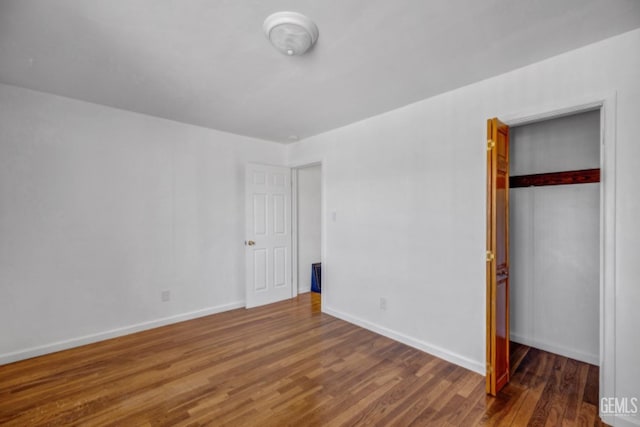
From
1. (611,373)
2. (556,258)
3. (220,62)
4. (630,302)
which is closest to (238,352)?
(220,62)

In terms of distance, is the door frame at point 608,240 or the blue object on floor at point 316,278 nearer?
the door frame at point 608,240

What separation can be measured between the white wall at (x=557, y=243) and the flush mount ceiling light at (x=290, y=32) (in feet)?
8.14

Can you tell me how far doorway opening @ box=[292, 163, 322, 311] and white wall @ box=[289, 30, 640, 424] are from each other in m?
0.87

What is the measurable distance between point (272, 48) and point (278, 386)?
2564 millimetres

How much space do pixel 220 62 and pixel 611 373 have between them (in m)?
3.51

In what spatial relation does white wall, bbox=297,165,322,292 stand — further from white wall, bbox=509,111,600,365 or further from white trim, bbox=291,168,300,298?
white wall, bbox=509,111,600,365

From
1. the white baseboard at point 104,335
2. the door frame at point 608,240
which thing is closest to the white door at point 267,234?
the white baseboard at point 104,335

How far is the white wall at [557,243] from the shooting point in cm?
270

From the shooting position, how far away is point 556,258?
2.89m

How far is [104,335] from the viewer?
3.16 meters

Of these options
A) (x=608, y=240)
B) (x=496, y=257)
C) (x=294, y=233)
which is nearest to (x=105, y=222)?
(x=294, y=233)

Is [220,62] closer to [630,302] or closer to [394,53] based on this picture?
[394,53]

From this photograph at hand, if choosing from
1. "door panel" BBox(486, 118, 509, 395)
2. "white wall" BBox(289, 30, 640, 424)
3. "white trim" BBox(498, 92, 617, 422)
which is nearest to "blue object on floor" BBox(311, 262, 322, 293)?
"white wall" BBox(289, 30, 640, 424)

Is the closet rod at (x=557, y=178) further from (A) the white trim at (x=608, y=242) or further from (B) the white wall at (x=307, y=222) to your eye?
(B) the white wall at (x=307, y=222)
